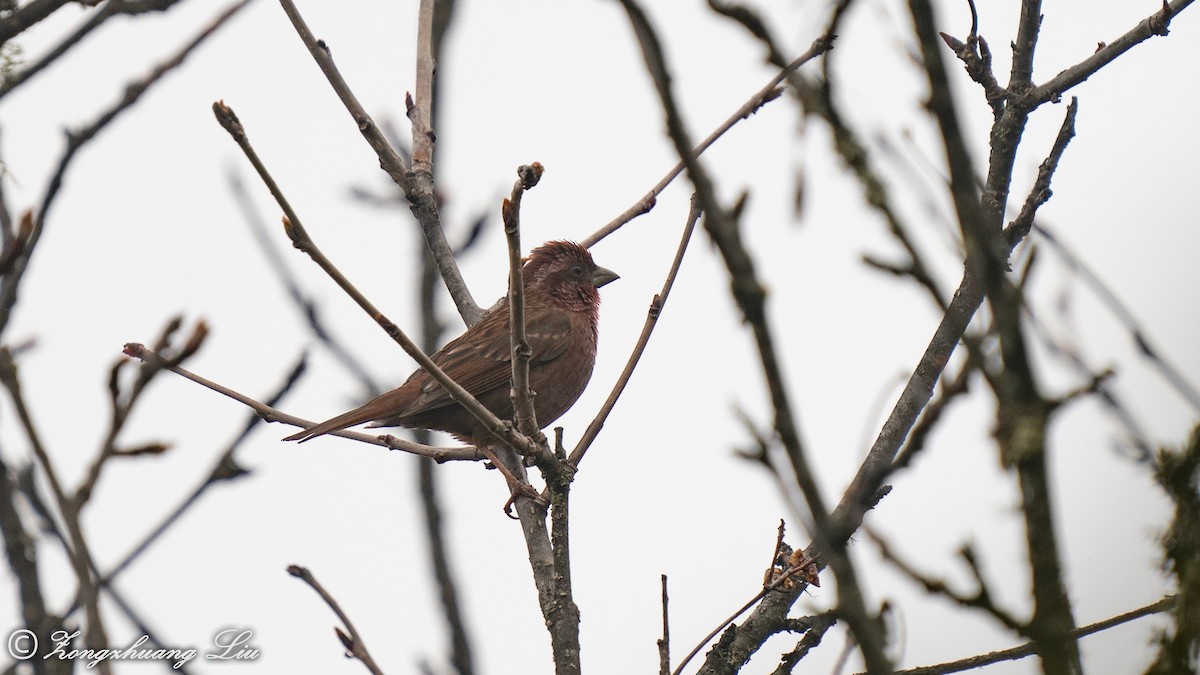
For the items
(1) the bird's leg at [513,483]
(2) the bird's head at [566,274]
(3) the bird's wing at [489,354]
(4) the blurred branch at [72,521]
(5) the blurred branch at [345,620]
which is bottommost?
(4) the blurred branch at [72,521]

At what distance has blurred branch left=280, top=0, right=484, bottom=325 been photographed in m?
5.26

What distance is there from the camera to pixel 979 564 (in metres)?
1.95

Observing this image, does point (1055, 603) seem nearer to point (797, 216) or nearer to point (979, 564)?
point (979, 564)

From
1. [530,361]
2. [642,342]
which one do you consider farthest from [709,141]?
[530,361]

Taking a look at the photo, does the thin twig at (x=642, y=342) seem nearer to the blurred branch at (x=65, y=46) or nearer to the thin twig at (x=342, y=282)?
the thin twig at (x=342, y=282)

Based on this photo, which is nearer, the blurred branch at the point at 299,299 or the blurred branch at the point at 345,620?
the blurred branch at the point at 345,620

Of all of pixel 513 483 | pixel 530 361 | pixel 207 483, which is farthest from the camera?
pixel 530 361

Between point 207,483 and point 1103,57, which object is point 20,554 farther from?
point 1103,57

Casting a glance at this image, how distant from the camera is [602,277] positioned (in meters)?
8.38

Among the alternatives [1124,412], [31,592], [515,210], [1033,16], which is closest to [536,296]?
[1033,16]

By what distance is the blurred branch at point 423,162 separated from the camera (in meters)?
5.26

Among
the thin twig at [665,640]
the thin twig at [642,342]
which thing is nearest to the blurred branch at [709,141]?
the thin twig at [642,342]

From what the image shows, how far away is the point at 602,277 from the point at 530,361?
190 centimetres

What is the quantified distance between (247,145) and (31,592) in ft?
4.14
